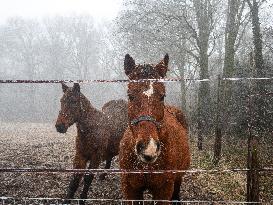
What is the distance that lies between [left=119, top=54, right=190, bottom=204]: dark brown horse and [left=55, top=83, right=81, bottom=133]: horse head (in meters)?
2.90

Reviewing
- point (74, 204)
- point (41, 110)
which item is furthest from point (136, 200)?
point (41, 110)

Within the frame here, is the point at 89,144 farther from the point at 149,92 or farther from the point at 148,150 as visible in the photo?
the point at 148,150

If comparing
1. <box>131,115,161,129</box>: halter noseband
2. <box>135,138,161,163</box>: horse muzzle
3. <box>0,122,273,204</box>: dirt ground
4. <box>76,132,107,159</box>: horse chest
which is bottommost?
<box>0,122,273,204</box>: dirt ground

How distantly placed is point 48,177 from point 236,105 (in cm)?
760

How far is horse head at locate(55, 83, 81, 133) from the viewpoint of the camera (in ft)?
23.5

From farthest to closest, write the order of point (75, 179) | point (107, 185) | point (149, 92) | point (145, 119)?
1. point (107, 185)
2. point (75, 179)
3. point (149, 92)
4. point (145, 119)

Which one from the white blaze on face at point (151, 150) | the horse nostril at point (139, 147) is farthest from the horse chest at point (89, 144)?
the white blaze on face at point (151, 150)

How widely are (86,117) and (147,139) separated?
4.27 metres

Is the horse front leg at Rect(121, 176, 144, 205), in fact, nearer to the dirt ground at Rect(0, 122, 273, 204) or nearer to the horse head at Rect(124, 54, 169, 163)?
the horse head at Rect(124, 54, 169, 163)

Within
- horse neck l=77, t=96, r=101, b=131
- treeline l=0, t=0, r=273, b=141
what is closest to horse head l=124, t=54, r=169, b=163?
horse neck l=77, t=96, r=101, b=131

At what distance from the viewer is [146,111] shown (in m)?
3.75

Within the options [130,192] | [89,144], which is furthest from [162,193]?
[89,144]

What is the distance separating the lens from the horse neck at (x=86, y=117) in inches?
290

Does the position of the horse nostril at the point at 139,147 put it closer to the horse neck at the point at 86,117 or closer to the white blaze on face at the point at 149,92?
the white blaze on face at the point at 149,92
